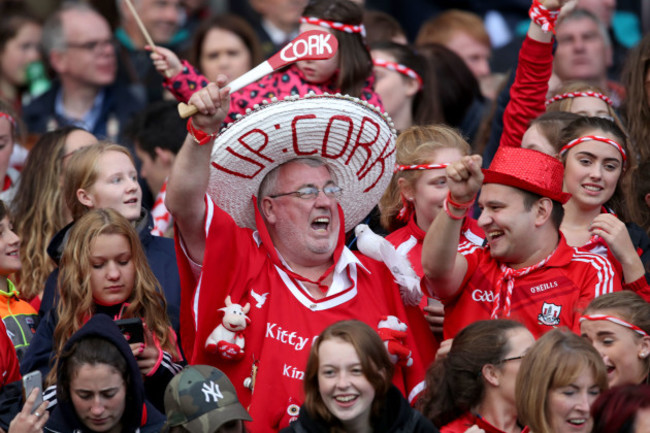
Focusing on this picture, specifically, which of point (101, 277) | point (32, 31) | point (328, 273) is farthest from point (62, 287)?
point (32, 31)

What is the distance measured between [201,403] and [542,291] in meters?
1.68

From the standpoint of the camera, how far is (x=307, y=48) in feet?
17.3

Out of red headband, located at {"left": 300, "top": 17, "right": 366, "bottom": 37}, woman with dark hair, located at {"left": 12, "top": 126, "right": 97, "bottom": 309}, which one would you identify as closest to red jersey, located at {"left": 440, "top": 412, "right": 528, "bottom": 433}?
woman with dark hair, located at {"left": 12, "top": 126, "right": 97, "bottom": 309}

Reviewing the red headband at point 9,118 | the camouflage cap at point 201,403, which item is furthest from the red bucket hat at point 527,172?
the red headband at point 9,118

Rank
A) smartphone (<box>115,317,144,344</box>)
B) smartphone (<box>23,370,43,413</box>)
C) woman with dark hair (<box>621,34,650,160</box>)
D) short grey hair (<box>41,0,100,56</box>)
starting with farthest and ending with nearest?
1. short grey hair (<box>41,0,100,56</box>)
2. woman with dark hair (<box>621,34,650,160</box>)
3. smartphone (<box>115,317,144,344</box>)
4. smartphone (<box>23,370,43,413</box>)

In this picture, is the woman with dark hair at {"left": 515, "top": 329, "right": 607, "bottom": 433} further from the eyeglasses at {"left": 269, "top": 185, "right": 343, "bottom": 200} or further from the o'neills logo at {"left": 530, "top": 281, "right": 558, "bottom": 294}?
the eyeglasses at {"left": 269, "top": 185, "right": 343, "bottom": 200}

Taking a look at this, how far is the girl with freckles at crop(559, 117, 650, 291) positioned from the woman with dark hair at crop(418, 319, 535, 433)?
0.99m

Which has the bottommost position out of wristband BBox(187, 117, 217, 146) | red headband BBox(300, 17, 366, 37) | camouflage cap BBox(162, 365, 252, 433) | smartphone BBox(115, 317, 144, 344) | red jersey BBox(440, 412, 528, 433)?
camouflage cap BBox(162, 365, 252, 433)

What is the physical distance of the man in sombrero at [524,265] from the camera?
5.51 m

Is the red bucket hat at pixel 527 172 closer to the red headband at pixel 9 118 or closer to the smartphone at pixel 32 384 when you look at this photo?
the smartphone at pixel 32 384

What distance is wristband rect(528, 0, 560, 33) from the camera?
631 centimetres

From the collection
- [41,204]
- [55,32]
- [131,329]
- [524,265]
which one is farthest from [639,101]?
[55,32]

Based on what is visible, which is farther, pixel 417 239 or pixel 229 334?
pixel 417 239

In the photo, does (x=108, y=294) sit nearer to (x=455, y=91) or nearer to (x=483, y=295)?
(x=483, y=295)
